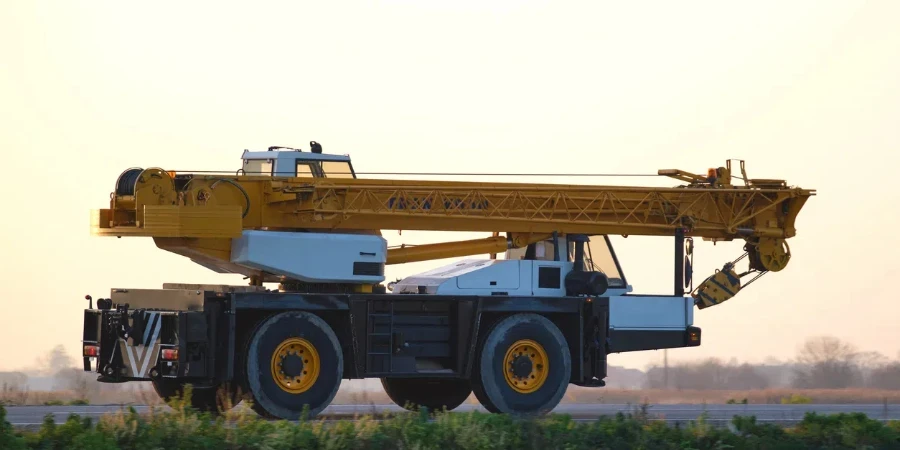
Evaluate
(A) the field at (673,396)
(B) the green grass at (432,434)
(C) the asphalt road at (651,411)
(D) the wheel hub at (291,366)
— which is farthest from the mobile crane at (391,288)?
(A) the field at (673,396)

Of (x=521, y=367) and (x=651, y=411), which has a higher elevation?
(x=521, y=367)

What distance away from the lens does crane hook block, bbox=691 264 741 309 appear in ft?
90.5

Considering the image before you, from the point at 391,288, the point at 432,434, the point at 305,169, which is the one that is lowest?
the point at 432,434

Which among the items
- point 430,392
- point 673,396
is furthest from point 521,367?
point 673,396

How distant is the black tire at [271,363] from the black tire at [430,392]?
13.3ft

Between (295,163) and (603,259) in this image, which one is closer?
(295,163)

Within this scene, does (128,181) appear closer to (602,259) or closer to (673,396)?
(602,259)

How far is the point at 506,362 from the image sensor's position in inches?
972

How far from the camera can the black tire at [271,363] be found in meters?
22.3

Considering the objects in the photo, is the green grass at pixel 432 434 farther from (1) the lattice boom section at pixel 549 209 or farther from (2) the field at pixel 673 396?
(2) the field at pixel 673 396

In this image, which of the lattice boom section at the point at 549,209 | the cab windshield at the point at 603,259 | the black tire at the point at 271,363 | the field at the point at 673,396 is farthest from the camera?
the field at the point at 673,396

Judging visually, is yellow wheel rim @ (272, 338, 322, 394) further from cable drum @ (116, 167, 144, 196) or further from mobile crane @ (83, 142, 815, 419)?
cable drum @ (116, 167, 144, 196)

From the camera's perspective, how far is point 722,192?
2781 centimetres

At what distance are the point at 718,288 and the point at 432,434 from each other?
35.7 feet
